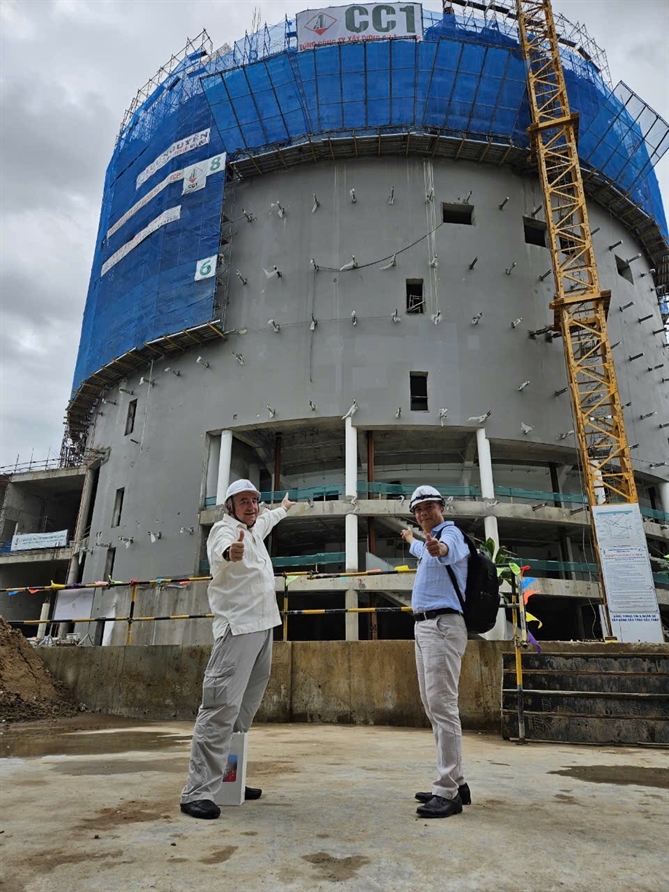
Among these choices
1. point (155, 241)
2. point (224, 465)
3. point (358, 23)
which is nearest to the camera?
point (224, 465)

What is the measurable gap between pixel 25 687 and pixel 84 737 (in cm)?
279

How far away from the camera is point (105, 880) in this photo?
201 centimetres

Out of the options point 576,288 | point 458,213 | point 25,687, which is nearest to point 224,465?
point 458,213

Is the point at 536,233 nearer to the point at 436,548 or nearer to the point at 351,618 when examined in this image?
the point at 351,618

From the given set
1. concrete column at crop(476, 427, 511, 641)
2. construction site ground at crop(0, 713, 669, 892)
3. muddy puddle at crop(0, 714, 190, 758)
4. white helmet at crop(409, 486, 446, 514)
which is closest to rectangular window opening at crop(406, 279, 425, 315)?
concrete column at crop(476, 427, 511, 641)

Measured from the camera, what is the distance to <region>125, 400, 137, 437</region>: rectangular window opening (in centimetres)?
2751

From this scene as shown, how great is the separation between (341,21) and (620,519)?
76.1 feet

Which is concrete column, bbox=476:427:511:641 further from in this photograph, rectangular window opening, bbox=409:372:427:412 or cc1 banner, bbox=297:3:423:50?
cc1 banner, bbox=297:3:423:50

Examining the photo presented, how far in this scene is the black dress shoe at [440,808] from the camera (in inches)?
112

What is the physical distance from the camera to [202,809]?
2838 millimetres

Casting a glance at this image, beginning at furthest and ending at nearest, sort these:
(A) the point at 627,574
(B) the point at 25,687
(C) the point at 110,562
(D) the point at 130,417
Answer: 1. (D) the point at 130,417
2. (C) the point at 110,562
3. (A) the point at 627,574
4. (B) the point at 25,687

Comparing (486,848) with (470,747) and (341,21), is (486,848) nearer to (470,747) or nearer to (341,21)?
(470,747)

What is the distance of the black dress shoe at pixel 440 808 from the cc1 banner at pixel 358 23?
28837mm

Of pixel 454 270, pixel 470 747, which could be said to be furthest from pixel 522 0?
pixel 470 747
